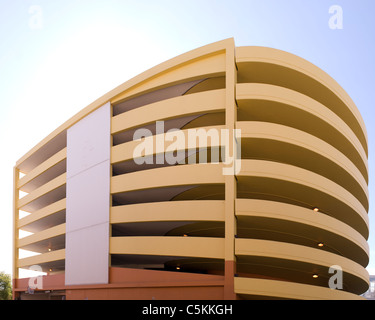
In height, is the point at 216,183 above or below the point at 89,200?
above

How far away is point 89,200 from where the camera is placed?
86.6 feet

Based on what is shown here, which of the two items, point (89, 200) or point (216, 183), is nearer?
point (216, 183)

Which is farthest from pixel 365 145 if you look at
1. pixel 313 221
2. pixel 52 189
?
pixel 52 189

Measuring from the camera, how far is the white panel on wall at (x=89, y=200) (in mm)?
24906

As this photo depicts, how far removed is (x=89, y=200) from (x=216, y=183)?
9343 mm

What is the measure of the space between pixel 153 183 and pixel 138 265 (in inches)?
335

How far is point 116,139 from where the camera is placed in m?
27.6

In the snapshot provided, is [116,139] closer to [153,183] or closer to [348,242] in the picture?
[153,183]

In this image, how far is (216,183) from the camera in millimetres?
20984

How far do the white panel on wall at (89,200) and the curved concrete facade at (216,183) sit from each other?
0.10 meters

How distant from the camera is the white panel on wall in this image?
24906 millimetres

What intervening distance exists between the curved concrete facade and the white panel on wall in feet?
0.31

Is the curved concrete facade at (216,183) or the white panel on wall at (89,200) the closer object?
the curved concrete facade at (216,183)

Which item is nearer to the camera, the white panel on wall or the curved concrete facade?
the curved concrete facade
